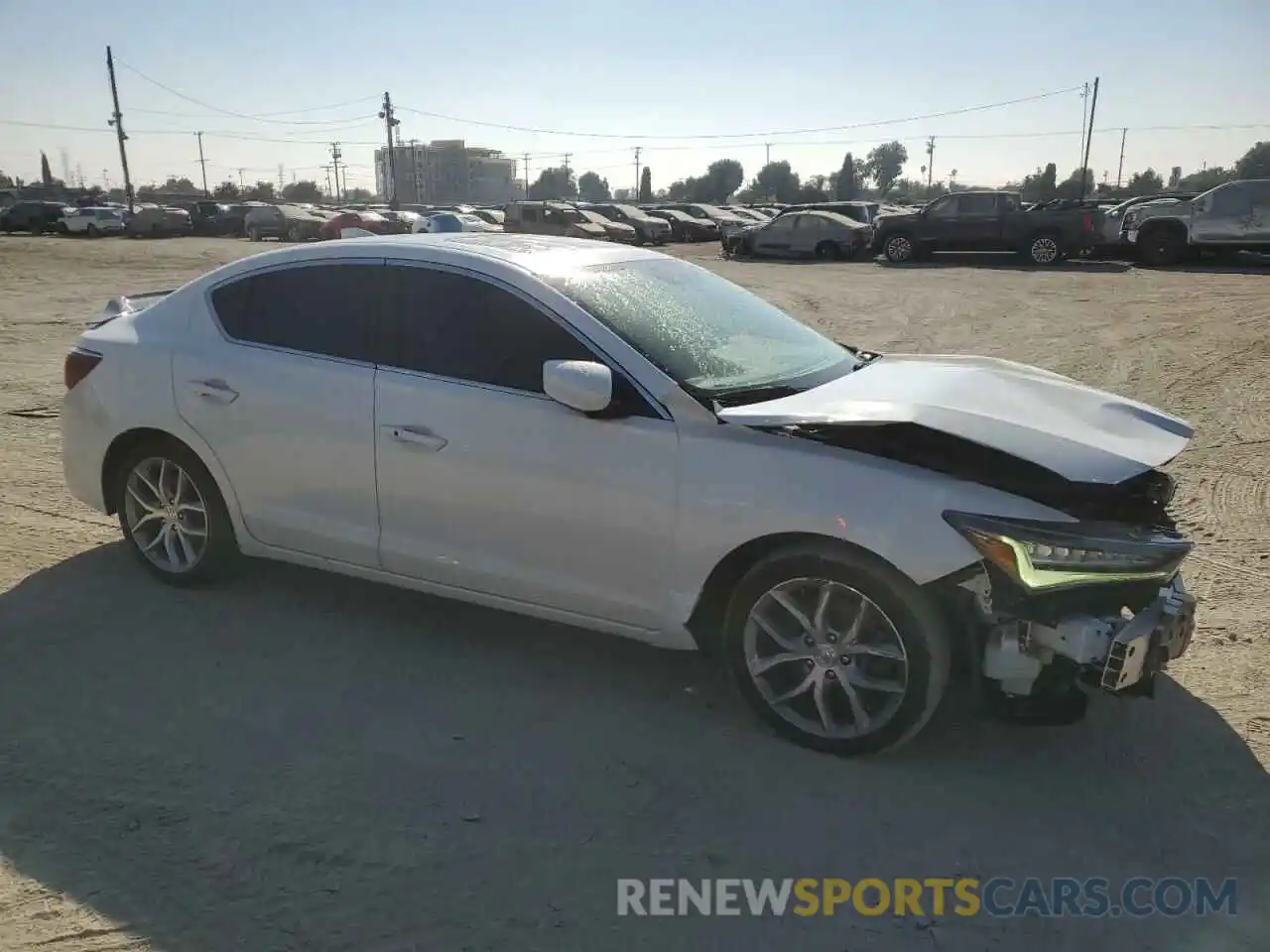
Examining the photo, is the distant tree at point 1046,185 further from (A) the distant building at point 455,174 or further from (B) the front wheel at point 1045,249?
(A) the distant building at point 455,174

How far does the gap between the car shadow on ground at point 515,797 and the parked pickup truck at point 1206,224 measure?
20.9m

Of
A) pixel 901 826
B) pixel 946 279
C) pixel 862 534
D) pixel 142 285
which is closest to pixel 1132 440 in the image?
pixel 862 534

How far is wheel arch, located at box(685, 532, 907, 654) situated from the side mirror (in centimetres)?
68

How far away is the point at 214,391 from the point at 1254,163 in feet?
337

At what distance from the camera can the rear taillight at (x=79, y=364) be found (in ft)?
15.2

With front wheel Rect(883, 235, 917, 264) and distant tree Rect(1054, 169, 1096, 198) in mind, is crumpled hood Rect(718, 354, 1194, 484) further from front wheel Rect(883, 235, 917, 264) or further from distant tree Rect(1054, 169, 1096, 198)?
distant tree Rect(1054, 169, 1096, 198)

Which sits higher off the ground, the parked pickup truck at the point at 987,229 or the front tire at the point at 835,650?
the parked pickup truck at the point at 987,229

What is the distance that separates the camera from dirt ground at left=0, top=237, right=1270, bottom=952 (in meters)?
2.54

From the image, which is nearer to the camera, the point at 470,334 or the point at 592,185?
the point at 470,334

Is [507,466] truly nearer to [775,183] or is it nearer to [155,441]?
[155,441]

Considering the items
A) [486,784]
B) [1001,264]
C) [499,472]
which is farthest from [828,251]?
[486,784]

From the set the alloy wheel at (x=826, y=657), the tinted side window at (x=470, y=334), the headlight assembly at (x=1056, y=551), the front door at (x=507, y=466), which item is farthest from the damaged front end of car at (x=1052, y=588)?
the tinted side window at (x=470, y=334)

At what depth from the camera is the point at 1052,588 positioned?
2.91 meters

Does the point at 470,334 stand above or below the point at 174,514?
above
